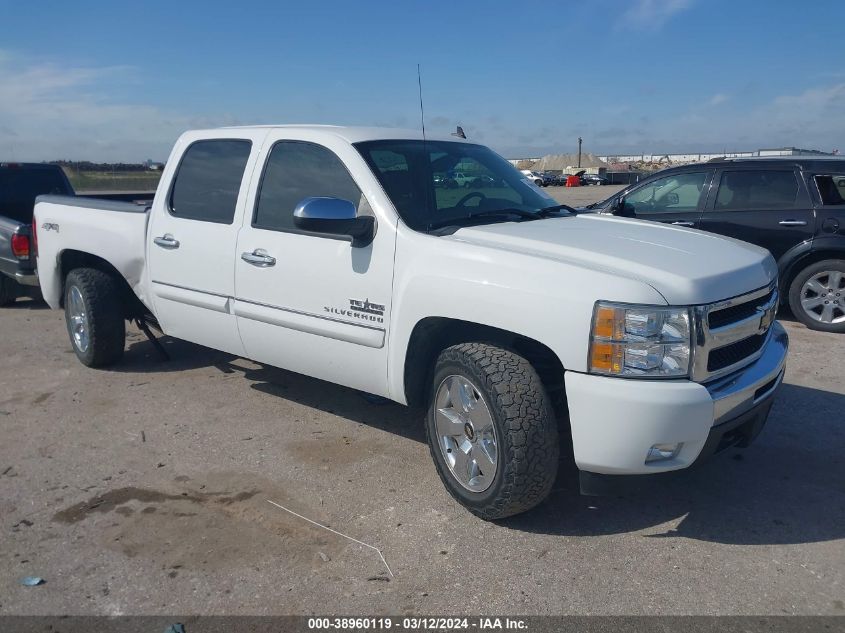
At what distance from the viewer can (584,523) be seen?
11.9 ft

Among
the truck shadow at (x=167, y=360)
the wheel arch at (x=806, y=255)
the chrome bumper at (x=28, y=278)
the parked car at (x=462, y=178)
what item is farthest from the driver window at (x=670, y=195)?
the chrome bumper at (x=28, y=278)

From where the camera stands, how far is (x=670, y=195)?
8242 mm

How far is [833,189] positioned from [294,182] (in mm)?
5692

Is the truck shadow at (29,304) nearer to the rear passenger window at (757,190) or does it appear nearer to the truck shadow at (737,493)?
the truck shadow at (737,493)

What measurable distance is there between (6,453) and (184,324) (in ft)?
4.45

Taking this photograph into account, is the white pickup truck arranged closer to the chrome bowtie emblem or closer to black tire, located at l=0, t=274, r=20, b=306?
the chrome bowtie emblem

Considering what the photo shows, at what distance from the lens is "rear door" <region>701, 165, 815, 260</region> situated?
7.46m

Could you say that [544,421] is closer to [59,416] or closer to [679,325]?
[679,325]

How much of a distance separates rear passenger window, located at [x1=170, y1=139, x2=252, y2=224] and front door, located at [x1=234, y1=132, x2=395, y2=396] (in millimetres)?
264

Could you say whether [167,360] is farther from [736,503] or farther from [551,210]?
[736,503]

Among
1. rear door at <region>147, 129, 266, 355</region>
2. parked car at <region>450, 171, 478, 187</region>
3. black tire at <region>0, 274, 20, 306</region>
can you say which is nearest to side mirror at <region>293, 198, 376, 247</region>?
parked car at <region>450, 171, 478, 187</region>

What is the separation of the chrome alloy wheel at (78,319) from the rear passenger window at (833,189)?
701 cm

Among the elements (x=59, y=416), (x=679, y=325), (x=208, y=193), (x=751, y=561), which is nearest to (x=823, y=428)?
(x=751, y=561)

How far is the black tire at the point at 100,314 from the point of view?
591cm
